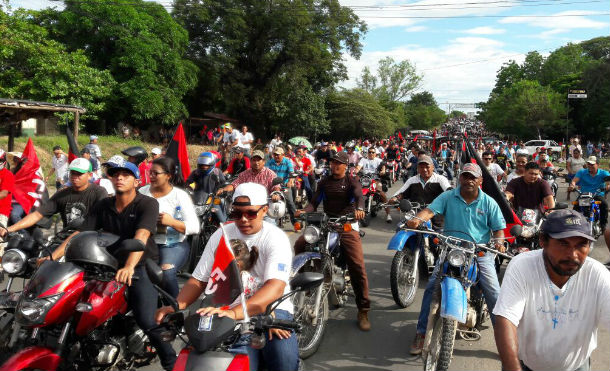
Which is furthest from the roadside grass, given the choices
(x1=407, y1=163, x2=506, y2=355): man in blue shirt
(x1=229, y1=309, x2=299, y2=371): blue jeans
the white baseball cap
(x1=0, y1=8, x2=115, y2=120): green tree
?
(x1=229, y1=309, x2=299, y2=371): blue jeans

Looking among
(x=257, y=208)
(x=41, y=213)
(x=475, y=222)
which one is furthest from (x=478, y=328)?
(x=41, y=213)

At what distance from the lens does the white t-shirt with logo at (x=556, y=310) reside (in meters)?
2.60

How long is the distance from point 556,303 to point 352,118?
46.3 metres

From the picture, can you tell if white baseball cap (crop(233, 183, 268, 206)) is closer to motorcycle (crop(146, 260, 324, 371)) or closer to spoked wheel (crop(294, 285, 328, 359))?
motorcycle (crop(146, 260, 324, 371))

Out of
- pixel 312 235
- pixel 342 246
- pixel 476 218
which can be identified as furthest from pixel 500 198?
pixel 312 235

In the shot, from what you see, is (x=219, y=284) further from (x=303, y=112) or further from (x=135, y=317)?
(x=303, y=112)

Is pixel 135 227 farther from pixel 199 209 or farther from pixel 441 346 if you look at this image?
pixel 199 209

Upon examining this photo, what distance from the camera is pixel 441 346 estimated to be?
4133 millimetres

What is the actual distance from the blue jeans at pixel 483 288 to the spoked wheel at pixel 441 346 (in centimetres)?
41

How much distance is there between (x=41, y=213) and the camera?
5000 mm

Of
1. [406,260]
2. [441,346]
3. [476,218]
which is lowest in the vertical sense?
[441,346]

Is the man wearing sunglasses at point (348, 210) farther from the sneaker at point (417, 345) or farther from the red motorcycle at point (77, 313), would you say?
the red motorcycle at point (77, 313)

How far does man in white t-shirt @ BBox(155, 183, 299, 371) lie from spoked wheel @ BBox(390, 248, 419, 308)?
3068 mm

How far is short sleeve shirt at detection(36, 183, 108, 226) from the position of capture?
5.11 m
